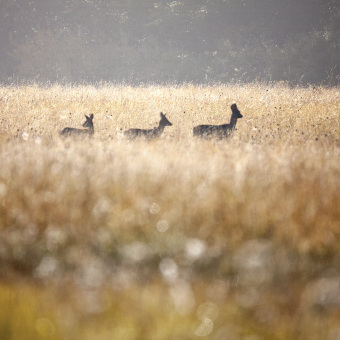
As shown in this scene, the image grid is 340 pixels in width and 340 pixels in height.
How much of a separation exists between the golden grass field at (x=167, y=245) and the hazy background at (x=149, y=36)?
24.8 metres

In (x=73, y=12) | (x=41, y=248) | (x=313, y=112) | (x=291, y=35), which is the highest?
(x=73, y=12)

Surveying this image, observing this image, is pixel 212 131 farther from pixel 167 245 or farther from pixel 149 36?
pixel 149 36

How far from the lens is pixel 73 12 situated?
3127 centimetres

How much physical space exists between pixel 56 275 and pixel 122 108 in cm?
906

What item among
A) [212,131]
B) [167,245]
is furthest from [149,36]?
[167,245]

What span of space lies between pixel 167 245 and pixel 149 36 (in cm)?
2917

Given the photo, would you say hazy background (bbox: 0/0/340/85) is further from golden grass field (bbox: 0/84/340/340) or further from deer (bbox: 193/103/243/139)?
golden grass field (bbox: 0/84/340/340)

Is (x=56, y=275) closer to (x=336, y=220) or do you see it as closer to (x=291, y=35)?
(x=336, y=220)

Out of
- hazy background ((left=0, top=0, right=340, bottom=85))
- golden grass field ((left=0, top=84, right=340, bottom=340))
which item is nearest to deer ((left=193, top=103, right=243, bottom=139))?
golden grass field ((left=0, top=84, right=340, bottom=340))

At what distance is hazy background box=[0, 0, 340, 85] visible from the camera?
29375 mm

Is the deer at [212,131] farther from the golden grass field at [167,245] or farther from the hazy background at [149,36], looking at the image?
the hazy background at [149,36]

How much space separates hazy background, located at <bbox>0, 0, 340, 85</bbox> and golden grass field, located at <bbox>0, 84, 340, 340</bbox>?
2480 centimetres

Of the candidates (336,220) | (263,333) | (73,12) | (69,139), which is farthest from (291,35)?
(263,333)

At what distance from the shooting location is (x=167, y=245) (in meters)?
3.34
